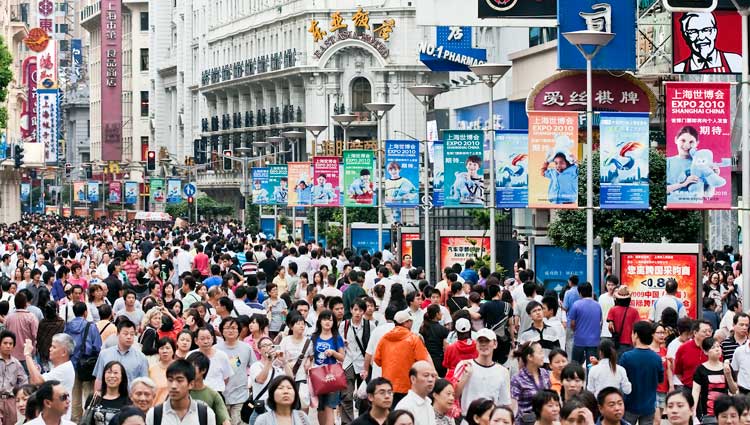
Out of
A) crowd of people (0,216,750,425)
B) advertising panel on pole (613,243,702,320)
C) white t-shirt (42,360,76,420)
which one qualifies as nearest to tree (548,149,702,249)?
advertising panel on pole (613,243,702,320)

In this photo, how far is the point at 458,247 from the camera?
33.1 meters

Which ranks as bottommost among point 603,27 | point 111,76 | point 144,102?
point 603,27

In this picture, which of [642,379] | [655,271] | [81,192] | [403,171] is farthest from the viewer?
[81,192]

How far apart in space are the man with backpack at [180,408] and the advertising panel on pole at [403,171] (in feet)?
84.5

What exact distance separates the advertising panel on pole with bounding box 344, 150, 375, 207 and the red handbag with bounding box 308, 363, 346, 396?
2579 cm

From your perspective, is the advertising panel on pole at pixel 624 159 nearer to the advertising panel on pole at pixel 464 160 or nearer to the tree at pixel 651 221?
the advertising panel on pole at pixel 464 160

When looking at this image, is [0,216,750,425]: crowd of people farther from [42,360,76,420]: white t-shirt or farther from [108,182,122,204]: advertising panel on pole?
[108,182,122,204]: advertising panel on pole

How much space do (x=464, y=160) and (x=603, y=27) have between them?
3380mm

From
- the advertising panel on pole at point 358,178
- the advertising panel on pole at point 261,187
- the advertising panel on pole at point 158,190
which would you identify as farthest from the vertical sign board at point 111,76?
the advertising panel on pole at point 358,178

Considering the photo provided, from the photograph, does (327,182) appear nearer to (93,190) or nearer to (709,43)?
(709,43)

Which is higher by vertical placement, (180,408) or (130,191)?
(130,191)

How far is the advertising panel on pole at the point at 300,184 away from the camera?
4803cm

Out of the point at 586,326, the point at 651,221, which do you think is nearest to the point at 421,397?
the point at 586,326

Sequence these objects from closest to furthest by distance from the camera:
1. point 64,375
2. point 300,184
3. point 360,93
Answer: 1. point 64,375
2. point 300,184
3. point 360,93
